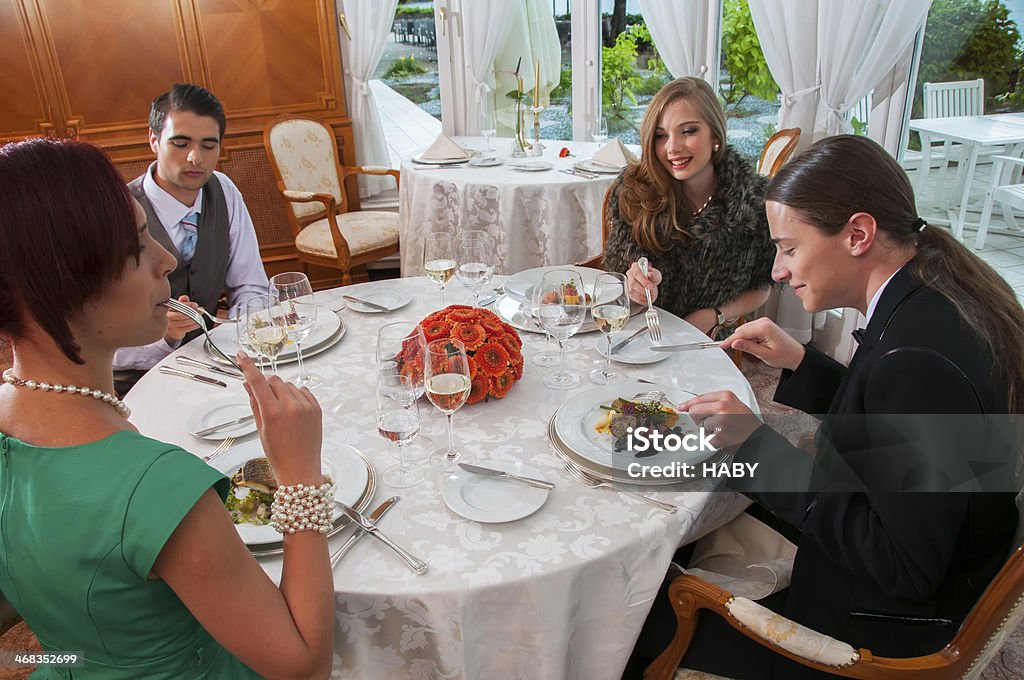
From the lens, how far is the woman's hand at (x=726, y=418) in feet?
4.40

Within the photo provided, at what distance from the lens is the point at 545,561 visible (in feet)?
3.70

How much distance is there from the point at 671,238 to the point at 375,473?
144 cm

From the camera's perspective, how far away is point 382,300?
213 cm

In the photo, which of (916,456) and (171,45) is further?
(171,45)

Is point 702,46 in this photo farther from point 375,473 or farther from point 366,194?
point 375,473

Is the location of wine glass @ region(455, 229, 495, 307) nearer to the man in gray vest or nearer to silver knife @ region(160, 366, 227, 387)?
silver knife @ region(160, 366, 227, 387)

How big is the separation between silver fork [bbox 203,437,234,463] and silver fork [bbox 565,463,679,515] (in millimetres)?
657

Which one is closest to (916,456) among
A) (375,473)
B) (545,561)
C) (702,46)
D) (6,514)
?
(545,561)

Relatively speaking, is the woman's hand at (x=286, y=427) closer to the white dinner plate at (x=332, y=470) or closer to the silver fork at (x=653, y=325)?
the white dinner plate at (x=332, y=470)

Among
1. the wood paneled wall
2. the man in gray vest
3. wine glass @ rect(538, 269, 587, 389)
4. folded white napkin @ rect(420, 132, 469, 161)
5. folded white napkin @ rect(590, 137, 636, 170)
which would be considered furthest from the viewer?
the wood paneled wall

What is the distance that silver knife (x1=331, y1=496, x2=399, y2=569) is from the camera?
1.14 metres

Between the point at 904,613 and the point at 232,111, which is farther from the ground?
the point at 232,111

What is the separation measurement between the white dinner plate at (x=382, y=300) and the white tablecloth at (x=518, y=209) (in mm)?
1551

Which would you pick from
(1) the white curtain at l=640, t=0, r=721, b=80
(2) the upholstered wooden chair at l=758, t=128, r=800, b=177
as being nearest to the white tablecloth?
(2) the upholstered wooden chair at l=758, t=128, r=800, b=177
